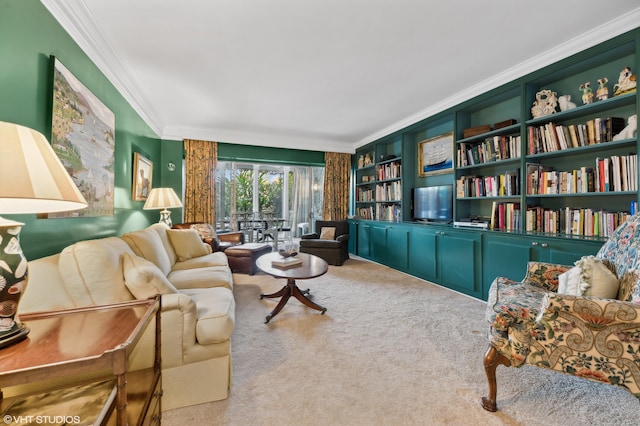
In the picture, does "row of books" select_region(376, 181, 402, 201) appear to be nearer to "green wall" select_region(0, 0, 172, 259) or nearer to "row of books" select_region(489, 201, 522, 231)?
"row of books" select_region(489, 201, 522, 231)

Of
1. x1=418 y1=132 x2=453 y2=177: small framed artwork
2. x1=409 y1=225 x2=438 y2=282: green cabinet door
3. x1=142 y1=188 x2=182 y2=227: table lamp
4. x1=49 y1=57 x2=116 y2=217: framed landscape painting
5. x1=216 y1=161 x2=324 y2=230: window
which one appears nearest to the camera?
x1=49 y1=57 x2=116 y2=217: framed landscape painting

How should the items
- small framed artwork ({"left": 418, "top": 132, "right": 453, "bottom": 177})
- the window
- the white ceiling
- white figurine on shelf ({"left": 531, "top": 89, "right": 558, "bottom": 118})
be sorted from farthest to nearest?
the window < small framed artwork ({"left": 418, "top": 132, "right": 453, "bottom": 177}) < white figurine on shelf ({"left": 531, "top": 89, "right": 558, "bottom": 118}) < the white ceiling

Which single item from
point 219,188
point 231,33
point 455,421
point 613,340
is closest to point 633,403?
point 613,340

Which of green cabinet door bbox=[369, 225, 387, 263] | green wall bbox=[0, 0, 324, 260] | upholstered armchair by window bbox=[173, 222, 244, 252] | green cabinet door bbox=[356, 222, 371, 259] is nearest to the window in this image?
upholstered armchair by window bbox=[173, 222, 244, 252]

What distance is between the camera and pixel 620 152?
91.2 inches

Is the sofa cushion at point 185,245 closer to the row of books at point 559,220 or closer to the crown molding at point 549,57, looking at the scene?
the row of books at point 559,220

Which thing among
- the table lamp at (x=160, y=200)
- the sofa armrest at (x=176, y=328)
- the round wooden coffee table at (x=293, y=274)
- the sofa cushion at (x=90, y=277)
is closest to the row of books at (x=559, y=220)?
the round wooden coffee table at (x=293, y=274)

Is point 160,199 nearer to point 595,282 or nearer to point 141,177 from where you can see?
point 141,177

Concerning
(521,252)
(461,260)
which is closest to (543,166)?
(521,252)

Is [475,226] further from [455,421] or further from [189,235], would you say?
[189,235]

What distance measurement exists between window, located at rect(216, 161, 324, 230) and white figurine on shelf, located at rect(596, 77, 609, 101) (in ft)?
15.1

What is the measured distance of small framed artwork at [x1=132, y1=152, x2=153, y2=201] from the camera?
335cm

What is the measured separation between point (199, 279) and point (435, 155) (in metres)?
3.75

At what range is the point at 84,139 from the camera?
203cm
